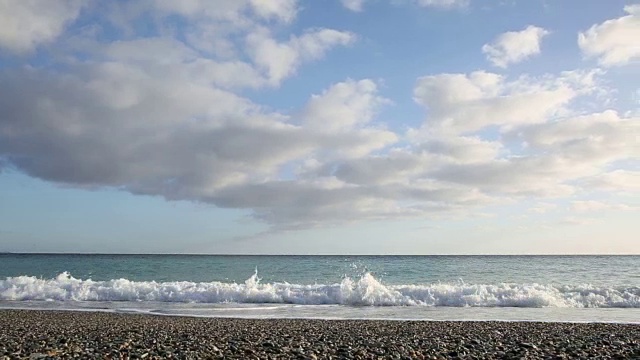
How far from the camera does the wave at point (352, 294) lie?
95.1 feet

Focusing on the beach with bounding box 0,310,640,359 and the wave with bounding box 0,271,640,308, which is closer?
the beach with bounding box 0,310,640,359

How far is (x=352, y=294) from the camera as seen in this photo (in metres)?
30.1

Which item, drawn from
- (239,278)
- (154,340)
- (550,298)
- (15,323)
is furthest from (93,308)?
(239,278)

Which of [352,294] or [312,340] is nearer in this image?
[312,340]

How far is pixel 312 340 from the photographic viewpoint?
13.2 metres

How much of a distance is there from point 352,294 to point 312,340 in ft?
56.7

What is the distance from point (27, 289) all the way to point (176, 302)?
1128 centimetres

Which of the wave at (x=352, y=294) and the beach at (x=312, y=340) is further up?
the beach at (x=312, y=340)

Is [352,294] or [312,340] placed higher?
[312,340]

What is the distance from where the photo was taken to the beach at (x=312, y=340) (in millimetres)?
10891

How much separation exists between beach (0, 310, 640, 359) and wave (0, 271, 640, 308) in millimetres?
11272

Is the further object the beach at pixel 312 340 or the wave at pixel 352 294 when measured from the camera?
the wave at pixel 352 294

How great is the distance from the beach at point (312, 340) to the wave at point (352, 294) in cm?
1127

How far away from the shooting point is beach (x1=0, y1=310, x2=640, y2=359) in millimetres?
10891
